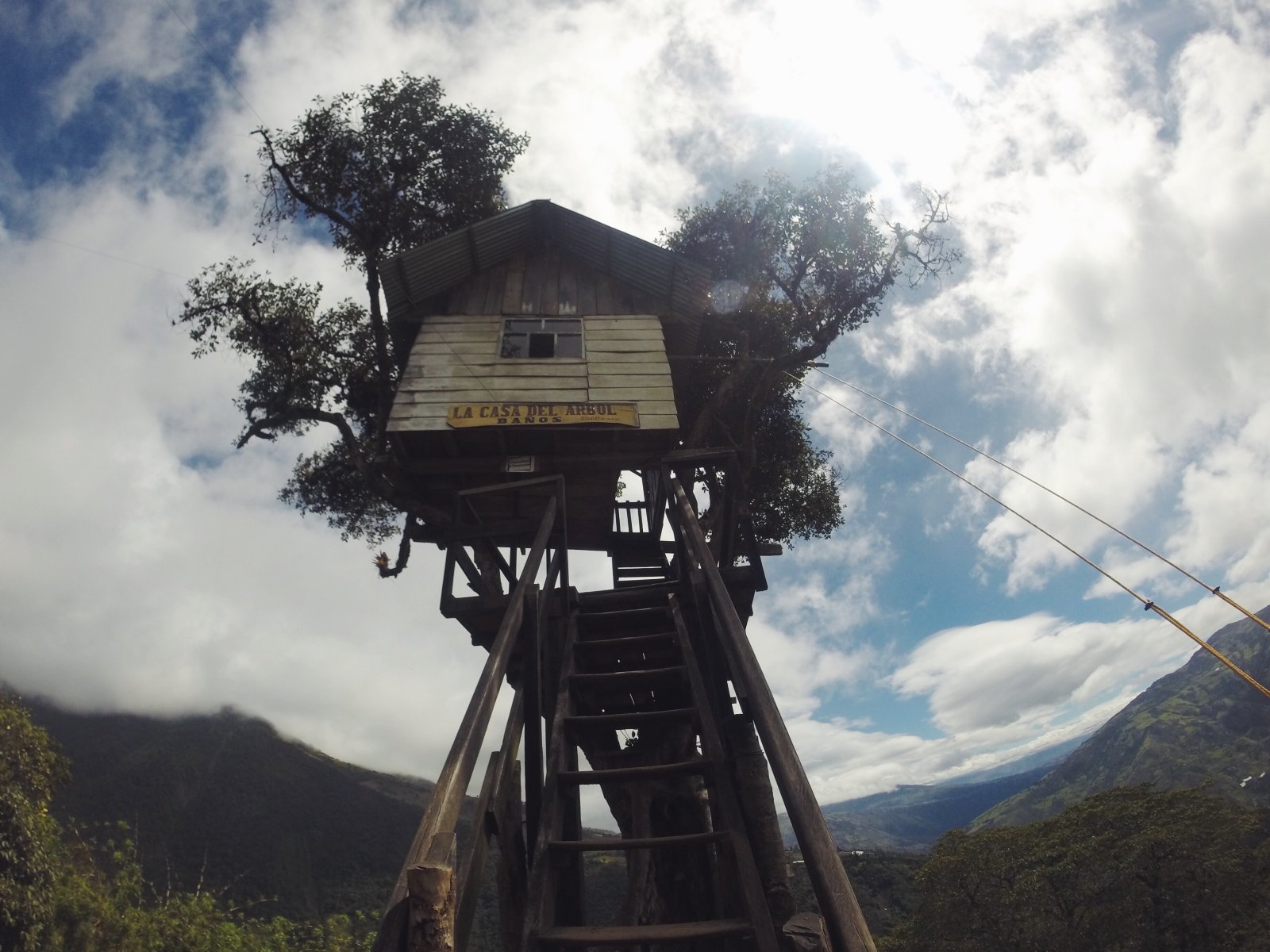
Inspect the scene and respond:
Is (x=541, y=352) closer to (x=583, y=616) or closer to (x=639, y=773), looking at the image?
(x=583, y=616)

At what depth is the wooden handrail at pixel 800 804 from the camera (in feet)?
7.63

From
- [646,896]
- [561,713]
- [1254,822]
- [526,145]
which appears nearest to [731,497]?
[561,713]

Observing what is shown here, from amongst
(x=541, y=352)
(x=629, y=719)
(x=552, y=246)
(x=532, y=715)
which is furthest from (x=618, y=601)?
(x=552, y=246)

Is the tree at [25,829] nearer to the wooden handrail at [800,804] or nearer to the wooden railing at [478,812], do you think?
the wooden railing at [478,812]

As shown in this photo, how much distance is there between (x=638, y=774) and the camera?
4324 mm

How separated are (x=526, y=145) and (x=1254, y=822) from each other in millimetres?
47577

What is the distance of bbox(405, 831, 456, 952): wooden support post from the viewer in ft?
7.24

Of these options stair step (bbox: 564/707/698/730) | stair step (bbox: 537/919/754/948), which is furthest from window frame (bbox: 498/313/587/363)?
stair step (bbox: 537/919/754/948)

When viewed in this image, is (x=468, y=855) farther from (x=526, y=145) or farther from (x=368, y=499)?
(x=526, y=145)

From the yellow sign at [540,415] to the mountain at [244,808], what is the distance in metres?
86.5

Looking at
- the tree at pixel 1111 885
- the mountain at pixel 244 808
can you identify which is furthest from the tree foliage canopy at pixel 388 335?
the mountain at pixel 244 808

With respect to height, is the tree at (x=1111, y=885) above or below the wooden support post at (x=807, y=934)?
below

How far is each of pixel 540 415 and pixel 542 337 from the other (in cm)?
180

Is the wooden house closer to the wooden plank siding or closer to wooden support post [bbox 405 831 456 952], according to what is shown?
the wooden plank siding
